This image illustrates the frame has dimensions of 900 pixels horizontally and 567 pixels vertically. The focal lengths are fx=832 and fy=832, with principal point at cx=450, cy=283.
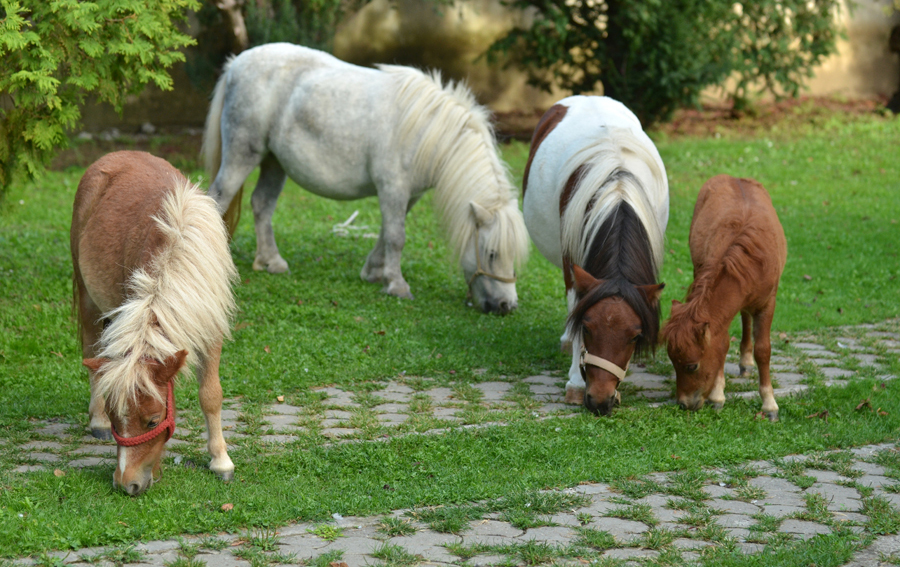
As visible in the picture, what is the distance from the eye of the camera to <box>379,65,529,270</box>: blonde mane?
7.95 meters

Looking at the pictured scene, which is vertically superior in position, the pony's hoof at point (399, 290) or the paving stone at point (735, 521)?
the paving stone at point (735, 521)

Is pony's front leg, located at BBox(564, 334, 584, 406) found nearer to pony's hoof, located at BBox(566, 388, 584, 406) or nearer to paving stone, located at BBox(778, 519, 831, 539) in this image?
pony's hoof, located at BBox(566, 388, 584, 406)

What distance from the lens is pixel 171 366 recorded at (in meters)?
3.78

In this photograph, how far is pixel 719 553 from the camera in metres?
3.56

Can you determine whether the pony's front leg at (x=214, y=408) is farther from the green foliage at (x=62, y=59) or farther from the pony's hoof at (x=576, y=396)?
the green foliage at (x=62, y=59)

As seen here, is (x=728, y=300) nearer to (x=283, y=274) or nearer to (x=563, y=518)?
(x=563, y=518)

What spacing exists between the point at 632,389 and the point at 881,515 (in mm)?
2312

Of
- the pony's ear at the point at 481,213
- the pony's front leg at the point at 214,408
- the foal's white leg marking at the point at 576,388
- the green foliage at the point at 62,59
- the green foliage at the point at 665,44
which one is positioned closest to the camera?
the pony's front leg at the point at 214,408

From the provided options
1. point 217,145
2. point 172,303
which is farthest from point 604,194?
point 217,145

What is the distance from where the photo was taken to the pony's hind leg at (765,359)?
17.7 ft

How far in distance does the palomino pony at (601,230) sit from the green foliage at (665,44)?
27.1 ft

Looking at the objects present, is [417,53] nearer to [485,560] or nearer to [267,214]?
[267,214]

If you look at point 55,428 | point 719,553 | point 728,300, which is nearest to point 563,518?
point 719,553

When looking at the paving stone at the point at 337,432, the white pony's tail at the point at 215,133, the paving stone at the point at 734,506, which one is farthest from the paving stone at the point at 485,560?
the white pony's tail at the point at 215,133
